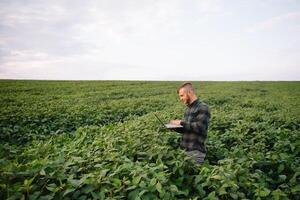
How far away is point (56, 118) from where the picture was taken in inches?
442

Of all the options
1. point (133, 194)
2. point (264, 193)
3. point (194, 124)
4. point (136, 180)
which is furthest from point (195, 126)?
point (133, 194)

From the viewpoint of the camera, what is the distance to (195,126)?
468 cm

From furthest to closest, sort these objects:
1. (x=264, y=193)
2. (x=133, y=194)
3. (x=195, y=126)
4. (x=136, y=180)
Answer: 1. (x=195, y=126)
2. (x=264, y=193)
3. (x=136, y=180)
4. (x=133, y=194)

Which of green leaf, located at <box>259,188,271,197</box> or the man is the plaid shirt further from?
green leaf, located at <box>259,188,271,197</box>

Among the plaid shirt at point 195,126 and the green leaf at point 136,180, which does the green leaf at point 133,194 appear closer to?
the green leaf at point 136,180

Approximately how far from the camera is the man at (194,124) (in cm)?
470

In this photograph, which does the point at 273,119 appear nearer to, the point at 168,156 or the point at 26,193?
the point at 168,156

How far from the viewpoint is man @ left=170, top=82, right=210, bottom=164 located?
4.70 meters

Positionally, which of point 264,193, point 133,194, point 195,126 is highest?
point 195,126

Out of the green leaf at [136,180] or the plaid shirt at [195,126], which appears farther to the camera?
the plaid shirt at [195,126]

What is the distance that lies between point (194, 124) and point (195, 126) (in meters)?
0.04

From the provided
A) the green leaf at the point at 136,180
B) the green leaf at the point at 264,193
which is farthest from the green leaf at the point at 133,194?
the green leaf at the point at 264,193

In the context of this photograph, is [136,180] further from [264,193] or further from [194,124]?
[194,124]

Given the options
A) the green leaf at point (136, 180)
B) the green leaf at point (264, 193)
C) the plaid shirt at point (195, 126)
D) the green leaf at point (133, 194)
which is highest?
the plaid shirt at point (195, 126)
